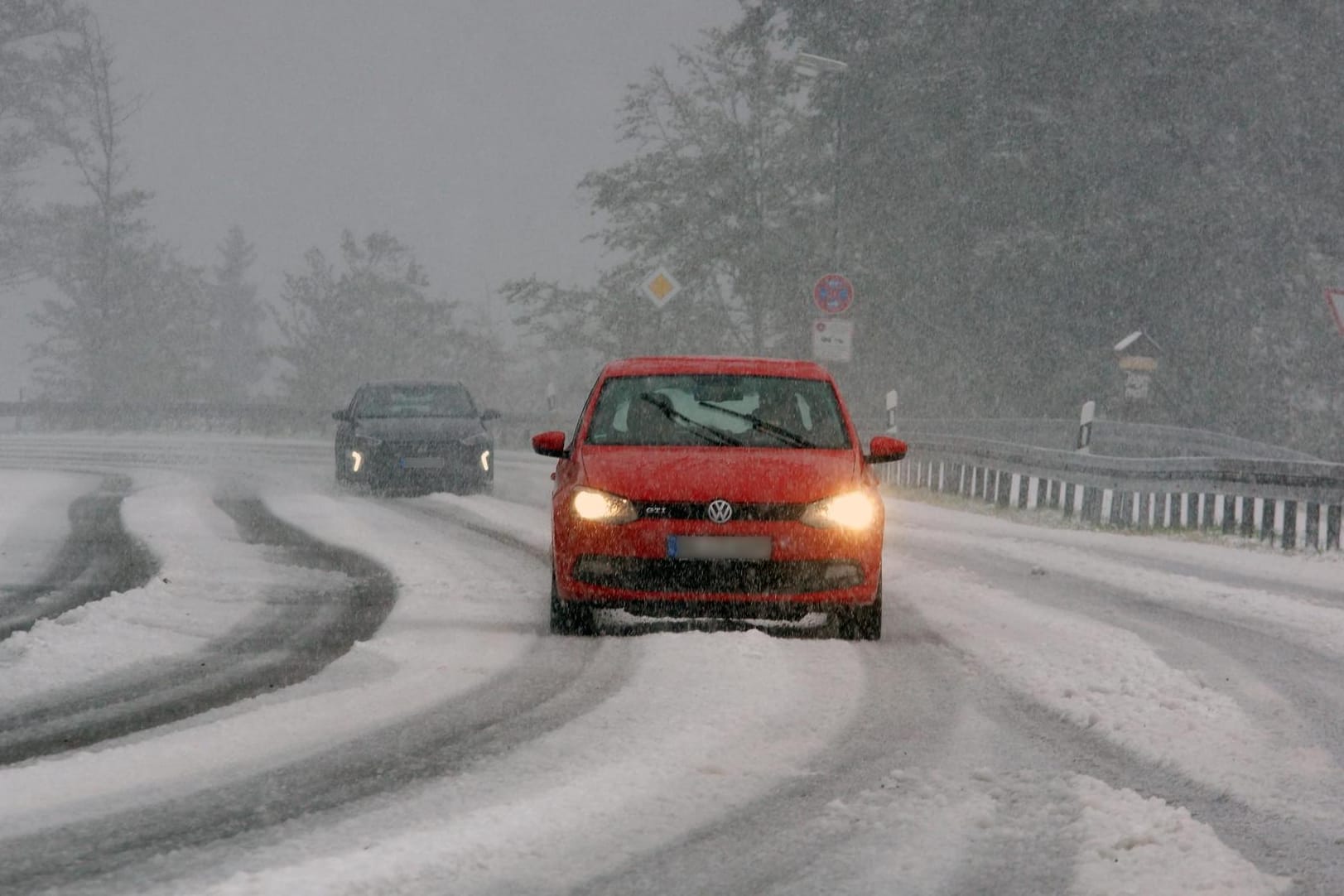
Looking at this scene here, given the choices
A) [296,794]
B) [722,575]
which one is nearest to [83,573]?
[722,575]

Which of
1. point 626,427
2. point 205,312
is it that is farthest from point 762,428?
point 205,312

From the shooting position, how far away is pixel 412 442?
1898 cm

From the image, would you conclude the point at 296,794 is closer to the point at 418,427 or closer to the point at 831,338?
the point at 418,427

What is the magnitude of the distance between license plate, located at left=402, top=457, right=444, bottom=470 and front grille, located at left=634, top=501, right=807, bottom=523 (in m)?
11.4

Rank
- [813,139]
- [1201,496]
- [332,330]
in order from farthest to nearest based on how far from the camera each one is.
→ [332,330], [813,139], [1201,496]

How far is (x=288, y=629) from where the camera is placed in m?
8.39

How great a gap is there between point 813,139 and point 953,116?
18.5 ft

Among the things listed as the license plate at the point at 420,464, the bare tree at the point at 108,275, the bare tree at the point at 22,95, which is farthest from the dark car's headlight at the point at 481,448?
the bare tree at the point at 22,95

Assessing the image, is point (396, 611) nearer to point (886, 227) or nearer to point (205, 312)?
point (886, 227)

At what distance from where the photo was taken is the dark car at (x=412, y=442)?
62.3ft

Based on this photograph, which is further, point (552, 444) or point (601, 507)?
point (552, 444)

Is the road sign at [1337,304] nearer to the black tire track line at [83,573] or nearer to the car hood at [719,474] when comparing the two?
the car hood at [719,474]

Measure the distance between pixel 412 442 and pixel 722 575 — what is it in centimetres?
1173

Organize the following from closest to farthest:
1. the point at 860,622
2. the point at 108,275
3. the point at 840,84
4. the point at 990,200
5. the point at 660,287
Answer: the point at 860,622 < the point at 840,84 < the point at 660,287 < the point at 990,200 < the point at 108,275
